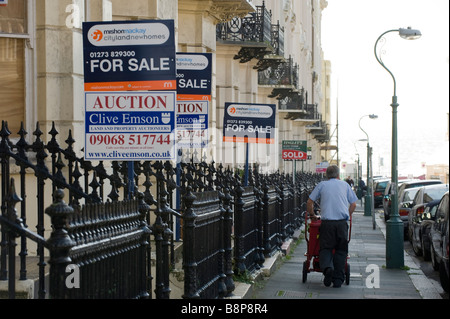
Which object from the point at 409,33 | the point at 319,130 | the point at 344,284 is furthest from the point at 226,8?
the point at 319,130

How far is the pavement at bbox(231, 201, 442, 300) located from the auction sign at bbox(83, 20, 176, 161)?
2.68 m

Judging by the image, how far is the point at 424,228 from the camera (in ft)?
60.3

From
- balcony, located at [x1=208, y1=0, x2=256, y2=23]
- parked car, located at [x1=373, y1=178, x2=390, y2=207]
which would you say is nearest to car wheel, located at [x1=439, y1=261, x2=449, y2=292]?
balcony, located at [x1=208, y1=0, x2=256, y2=23]

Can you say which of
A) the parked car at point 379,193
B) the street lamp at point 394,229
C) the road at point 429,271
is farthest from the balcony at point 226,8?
the parked car at point 379,193

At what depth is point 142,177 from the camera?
1501cm

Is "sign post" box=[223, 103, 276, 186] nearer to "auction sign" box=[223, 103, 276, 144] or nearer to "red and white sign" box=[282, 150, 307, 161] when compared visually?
"auction sign" box=[223, 103, 276, 144]

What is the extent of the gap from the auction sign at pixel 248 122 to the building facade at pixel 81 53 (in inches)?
38.6

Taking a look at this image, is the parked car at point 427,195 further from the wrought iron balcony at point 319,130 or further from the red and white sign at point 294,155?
the wrought iron balcony at point 319,130

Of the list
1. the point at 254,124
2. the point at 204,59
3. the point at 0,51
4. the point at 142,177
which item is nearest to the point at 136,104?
the point at 0,51

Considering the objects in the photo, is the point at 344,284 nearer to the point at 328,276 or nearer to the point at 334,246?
the point at 328,276

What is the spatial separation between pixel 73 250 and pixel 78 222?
0.22 m

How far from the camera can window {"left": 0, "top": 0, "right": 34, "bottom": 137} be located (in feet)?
35.6

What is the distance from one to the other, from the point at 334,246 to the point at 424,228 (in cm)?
607

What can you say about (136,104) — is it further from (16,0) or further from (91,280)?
(16,0)
